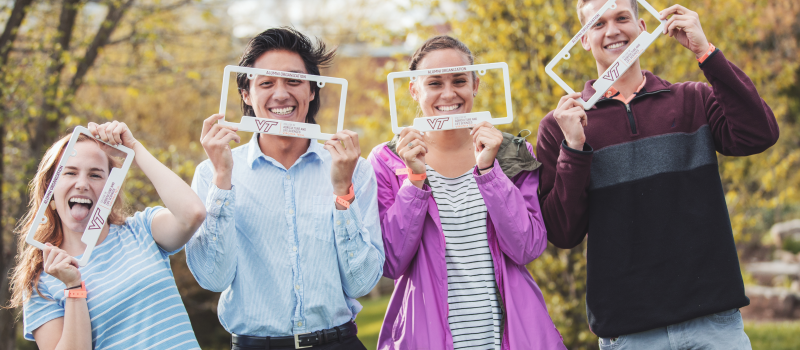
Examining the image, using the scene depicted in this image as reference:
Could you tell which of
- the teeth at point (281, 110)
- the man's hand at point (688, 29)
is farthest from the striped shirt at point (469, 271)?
the man's hand at point (688, 29)

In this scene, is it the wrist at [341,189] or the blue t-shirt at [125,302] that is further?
the wrist at [341,189]

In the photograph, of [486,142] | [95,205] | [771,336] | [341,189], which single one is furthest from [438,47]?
[771,336]

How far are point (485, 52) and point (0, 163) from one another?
17.1 feet

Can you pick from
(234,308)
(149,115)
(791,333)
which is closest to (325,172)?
(234,308)

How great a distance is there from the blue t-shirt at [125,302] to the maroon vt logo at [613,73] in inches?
92.0

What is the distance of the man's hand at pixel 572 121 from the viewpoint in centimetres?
307

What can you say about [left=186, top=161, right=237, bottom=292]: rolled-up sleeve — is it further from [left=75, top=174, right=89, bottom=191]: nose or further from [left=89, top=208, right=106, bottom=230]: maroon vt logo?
[left=75, top=174, right=89, bottom=191]: nose

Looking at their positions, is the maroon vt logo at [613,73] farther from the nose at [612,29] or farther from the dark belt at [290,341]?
the dark belt at [290,341]

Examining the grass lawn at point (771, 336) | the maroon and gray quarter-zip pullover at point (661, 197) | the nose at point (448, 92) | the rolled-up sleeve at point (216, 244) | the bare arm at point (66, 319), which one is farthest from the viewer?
the grass lawn at point (771, 336)

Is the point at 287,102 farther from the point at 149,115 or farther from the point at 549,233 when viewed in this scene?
the point at 149,115

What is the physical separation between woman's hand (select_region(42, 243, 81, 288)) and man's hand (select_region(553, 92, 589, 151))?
7.52ft

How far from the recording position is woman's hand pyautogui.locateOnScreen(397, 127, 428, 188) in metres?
3.15

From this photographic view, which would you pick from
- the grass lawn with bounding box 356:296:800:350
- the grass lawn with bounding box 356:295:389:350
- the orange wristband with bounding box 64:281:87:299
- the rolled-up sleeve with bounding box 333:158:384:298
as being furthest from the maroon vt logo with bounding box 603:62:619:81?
the grass lawn with bounding box 356:295:389:350

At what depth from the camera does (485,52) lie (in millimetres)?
6695
